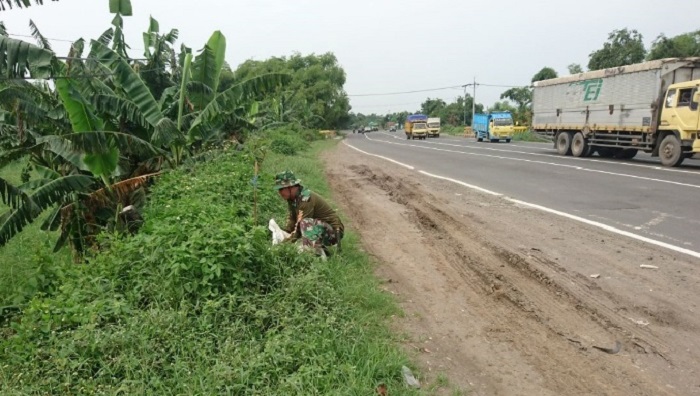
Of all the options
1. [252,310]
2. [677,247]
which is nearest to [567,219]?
[677,247]

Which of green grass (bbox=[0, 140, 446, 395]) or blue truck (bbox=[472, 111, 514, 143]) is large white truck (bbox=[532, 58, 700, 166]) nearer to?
blue truck (bbox=[472, 111, 514, 143])

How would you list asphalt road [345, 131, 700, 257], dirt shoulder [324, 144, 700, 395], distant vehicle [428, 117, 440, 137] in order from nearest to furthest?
dirt shoulder [324, 144, 700, 395] < asphalt road [345, 131, 700, 257] < distant vehicle [428, 117, 440, 137]

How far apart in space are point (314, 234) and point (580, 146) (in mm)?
18313

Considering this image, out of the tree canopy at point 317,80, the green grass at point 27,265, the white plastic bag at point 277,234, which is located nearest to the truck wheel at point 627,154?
the white plastic bag at point 277,234

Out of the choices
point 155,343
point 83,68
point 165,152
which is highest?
point 83,68

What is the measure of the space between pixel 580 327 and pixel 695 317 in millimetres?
1094

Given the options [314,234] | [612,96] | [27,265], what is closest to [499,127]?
[612,96]

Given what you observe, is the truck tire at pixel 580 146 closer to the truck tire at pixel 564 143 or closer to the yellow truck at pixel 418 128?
the truck tire at pixel 564 143

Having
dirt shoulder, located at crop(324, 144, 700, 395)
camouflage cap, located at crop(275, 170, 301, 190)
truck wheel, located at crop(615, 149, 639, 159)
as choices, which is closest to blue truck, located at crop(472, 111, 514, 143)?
truck wheel, located at crop(615, 149, 639, 159)

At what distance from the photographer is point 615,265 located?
6.00 metres

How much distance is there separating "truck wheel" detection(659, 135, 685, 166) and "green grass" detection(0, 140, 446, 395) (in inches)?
564

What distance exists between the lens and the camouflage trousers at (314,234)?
5641 mm

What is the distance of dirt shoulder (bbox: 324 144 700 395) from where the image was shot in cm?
371

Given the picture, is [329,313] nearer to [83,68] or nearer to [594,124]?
[83,68]
